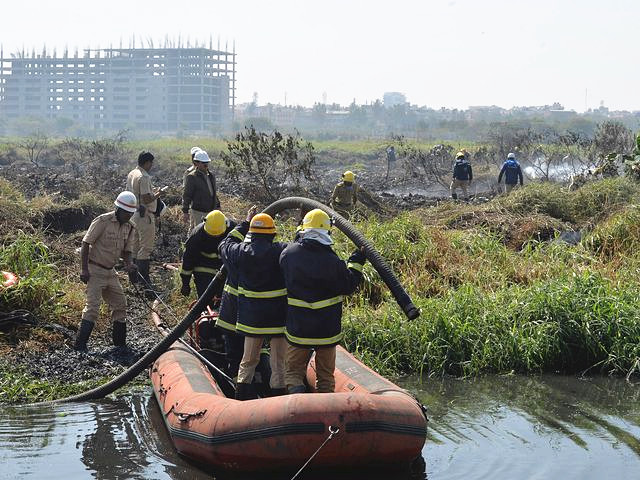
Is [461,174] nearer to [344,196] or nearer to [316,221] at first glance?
[344,196]

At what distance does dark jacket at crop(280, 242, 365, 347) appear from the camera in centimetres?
780

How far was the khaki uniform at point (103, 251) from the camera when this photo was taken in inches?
422

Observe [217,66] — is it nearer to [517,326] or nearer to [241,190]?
[241,190]

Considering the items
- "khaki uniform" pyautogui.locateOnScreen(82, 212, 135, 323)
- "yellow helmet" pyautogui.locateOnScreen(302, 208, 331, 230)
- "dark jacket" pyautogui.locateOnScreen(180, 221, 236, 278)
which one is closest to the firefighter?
"yellow helmet" pyautogui.locateOnScreen(302, 208, 331, 230)

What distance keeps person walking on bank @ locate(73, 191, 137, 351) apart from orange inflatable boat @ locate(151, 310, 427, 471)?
3522 millimetres

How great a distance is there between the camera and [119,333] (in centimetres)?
1125

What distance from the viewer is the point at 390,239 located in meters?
14.2

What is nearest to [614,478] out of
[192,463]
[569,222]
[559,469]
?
[559,469]

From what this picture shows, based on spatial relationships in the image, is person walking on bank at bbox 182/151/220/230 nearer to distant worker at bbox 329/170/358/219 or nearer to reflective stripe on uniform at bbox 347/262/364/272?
distant worker at bbox 329/170/358/219

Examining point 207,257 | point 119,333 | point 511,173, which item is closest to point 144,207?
point 119,333

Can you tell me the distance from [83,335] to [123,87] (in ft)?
517

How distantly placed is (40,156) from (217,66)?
115173 millimetres

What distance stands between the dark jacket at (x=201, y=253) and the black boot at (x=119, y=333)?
5.07 feet

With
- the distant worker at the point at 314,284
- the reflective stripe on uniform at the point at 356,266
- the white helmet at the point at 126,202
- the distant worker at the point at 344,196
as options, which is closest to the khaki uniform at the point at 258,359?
the distant worker at the point at 314,284
